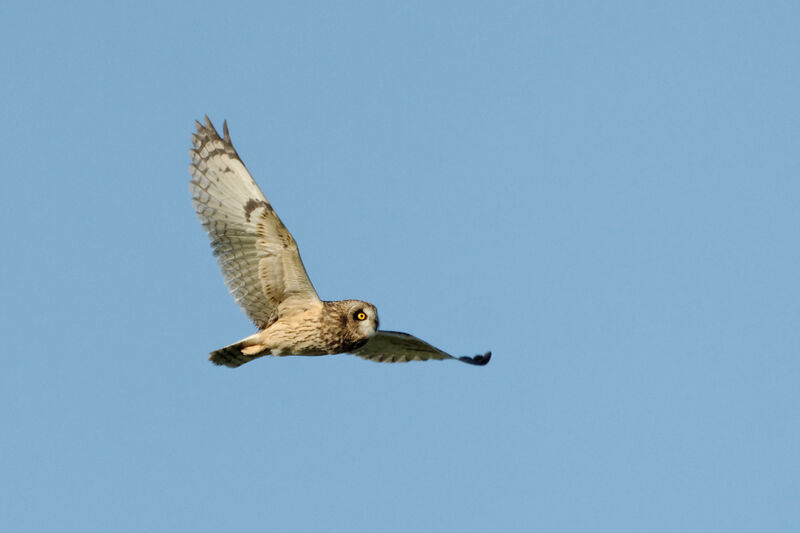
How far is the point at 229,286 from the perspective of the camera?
1044cm

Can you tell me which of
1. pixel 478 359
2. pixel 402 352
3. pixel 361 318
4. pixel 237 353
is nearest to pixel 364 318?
pixel 361 318

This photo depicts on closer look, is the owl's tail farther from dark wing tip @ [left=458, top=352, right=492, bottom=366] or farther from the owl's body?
dark wing tip @ [left=458, top=352, right=492, bottom=366]

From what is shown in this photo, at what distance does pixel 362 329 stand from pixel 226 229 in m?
1.59

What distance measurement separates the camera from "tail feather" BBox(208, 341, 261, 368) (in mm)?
10250

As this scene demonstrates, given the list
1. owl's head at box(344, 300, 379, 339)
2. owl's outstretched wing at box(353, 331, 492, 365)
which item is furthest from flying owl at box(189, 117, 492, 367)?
owl's outstretched wing at box(353, 331, 492, 365)

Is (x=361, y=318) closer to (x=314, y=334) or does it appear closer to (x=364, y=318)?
(x=364, y=318)

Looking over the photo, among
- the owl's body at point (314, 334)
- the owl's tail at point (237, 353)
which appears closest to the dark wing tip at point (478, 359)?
the owl's body at point (314, 334)

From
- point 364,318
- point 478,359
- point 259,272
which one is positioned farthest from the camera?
point 478,359

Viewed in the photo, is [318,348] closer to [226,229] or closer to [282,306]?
[282,306]

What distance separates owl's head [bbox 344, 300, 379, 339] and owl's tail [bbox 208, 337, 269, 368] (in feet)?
2.98

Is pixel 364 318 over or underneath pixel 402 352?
underneath

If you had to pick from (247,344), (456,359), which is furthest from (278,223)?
(456,359)

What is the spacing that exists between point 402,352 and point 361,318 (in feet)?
7.03

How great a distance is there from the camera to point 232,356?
33.9 ft
